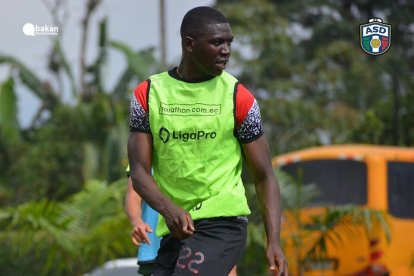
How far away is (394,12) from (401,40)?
2036 mm

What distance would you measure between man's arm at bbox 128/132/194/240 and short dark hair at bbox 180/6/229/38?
0.47 m

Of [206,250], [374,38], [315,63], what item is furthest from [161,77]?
[315,63]

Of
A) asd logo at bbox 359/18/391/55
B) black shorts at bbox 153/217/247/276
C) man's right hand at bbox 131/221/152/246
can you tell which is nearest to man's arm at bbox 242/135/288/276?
black shorts at bbox 153/217/247/276

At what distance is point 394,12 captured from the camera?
27.1m

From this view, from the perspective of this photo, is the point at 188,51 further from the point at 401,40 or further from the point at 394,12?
the point at 401,40

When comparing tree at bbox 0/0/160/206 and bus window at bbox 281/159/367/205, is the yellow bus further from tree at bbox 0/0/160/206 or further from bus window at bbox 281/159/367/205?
tree at bbox 0/0/160/206

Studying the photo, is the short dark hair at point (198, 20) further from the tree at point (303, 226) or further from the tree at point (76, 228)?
the tree at point (303, 226)

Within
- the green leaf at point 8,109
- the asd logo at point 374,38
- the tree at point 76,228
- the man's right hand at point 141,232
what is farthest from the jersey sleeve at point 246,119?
the green leaf at point 8,109

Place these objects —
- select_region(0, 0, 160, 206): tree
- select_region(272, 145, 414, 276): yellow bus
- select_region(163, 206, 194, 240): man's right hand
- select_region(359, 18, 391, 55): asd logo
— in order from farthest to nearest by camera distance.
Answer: select_region(0, 0, 160, 206): tree, select_region(272, 145, 414, 276): yellow bus, select_region(359, 18, 391, 55): asd logo, select_region(163, 206, 194, 240): man's right hand

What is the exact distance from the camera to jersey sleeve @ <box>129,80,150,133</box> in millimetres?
5016

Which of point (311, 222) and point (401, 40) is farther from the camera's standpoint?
point (401, 40)

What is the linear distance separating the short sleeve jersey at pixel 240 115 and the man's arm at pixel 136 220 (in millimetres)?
848

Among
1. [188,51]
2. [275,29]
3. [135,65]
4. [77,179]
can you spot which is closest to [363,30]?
[188,51]

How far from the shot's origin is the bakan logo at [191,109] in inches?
195
